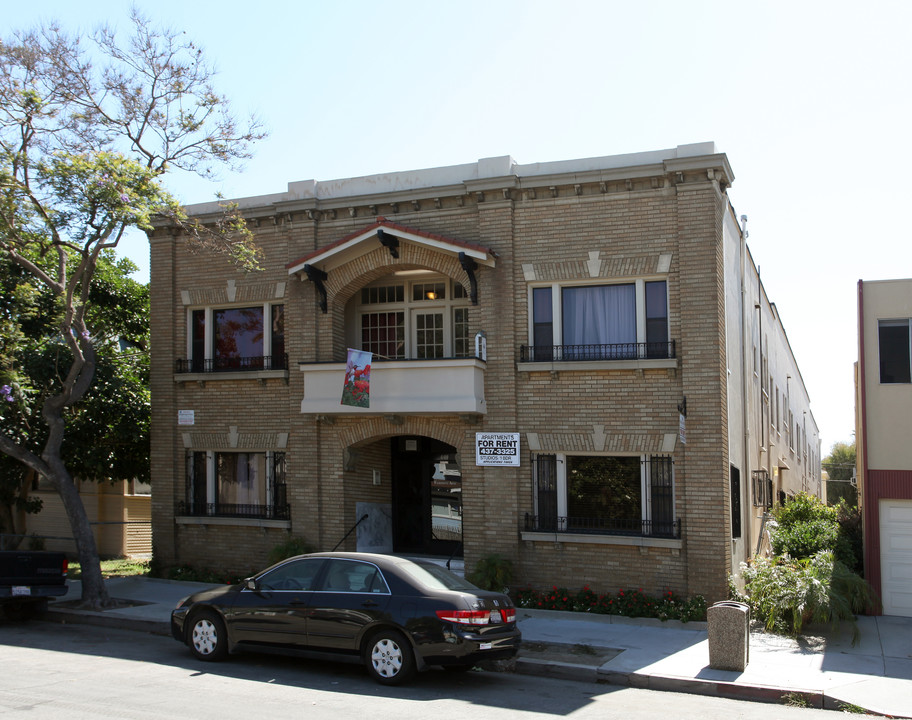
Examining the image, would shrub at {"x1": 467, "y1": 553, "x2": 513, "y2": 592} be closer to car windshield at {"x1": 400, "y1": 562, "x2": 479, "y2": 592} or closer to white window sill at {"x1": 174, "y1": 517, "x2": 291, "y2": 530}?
car windshield at {"x1": 400, "y1": 562, "x2": 479, "y2": 592}

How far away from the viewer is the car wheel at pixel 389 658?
32.7 ft

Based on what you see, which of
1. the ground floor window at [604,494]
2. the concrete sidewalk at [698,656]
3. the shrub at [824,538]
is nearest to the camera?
the concrete sidewalk at [698,656]

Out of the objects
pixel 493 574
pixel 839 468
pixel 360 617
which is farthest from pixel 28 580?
pixel 839 468

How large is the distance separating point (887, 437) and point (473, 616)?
919cm

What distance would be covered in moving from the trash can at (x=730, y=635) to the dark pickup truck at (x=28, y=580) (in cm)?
1027

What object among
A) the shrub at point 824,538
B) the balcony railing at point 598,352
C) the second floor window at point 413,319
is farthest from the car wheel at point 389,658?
the shrub at point 824,538

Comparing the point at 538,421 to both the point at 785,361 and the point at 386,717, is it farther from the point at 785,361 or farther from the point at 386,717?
the point at 785,361

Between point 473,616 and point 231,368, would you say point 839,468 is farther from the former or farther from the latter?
point 473,616

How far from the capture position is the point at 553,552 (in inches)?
605

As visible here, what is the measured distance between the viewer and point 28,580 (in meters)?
14.1

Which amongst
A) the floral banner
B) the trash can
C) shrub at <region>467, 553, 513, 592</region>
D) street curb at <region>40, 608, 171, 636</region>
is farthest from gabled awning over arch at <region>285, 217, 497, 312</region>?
the trash can

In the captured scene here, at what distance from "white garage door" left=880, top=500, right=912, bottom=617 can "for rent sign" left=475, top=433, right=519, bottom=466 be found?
6415mm

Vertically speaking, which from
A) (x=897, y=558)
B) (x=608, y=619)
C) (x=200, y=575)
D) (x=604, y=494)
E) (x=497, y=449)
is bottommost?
(x=608, y=619)

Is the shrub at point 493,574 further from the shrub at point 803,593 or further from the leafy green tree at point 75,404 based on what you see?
the leafy green tree at point 75,404
